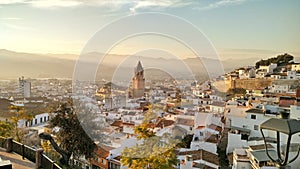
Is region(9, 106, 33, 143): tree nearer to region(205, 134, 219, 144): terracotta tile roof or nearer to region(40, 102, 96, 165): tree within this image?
region(40, 102, 96, 165): tree

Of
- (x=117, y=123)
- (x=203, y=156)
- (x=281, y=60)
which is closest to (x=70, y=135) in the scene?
(x=117, y=123)

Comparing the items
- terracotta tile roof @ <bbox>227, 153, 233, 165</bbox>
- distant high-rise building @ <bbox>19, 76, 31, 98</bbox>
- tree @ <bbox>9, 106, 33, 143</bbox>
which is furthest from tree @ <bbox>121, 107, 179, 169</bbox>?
distant high-rise building @ <bbox>19, 76, 31, 98</bbox>

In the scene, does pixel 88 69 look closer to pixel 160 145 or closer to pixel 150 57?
pixel 150 57

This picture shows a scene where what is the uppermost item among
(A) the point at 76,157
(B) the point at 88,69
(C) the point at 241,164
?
(B) the point at 88,69

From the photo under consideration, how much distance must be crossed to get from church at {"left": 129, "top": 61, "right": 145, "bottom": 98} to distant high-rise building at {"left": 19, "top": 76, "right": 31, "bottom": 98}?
117 inches

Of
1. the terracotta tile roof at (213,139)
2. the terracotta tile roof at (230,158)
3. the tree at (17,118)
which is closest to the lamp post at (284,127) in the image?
the tree at (17,118)

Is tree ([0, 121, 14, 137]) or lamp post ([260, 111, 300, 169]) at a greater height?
lamp post ([260, 111, 300, 169])

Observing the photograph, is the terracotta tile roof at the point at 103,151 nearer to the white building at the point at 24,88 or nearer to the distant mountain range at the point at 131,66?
the distant mountain range at the point at 131,66

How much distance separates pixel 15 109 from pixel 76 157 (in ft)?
6.86

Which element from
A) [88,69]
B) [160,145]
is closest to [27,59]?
[88,69]

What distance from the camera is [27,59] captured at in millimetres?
5973

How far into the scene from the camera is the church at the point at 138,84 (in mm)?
4277

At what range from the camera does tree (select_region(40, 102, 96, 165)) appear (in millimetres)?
4301

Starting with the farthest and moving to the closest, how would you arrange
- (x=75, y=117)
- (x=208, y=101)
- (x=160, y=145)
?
1. (x=208, y=101)
2. (x=75, y=117)
3. (x=160, y=145)
